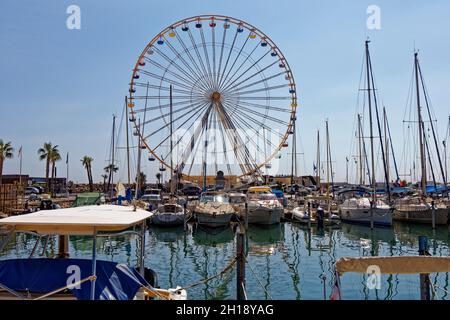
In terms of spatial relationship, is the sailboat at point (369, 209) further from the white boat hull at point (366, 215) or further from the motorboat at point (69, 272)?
the motorboat at point (69, 272)

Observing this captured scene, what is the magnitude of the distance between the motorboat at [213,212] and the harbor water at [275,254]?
2.27 ft

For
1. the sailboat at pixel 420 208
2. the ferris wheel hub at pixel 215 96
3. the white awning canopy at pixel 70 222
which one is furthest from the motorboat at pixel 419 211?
the white awning canopy at pixel 70 222

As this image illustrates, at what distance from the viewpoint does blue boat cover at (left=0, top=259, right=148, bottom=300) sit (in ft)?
23.6

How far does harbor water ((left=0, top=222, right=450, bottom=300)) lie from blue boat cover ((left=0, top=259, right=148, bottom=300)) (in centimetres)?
476

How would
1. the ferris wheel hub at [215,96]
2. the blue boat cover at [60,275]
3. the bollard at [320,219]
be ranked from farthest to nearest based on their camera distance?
the ferris wheel hub at [215,96]
the bollard at [320,219]
the blue boat cover at [60,275]

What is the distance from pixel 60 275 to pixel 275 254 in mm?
16790

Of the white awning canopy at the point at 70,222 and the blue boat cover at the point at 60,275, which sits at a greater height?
the white awning canopy at the point at 70,222

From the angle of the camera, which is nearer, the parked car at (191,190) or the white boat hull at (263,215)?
the white boat hull at (263,215)

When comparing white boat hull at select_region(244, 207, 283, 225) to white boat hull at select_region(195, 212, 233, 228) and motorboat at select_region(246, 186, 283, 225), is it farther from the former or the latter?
white boat hull at select_region(195, 212, 233, 228)

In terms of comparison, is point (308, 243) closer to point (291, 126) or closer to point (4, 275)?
point (291, 126)

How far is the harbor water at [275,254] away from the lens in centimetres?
1514

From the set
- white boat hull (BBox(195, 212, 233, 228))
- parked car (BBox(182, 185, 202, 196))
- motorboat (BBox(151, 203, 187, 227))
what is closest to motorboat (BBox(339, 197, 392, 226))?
white boat hull (BBox(195, 212, 233, 228))

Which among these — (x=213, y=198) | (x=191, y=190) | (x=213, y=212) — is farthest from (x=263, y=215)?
→ (x=191, y=190)
